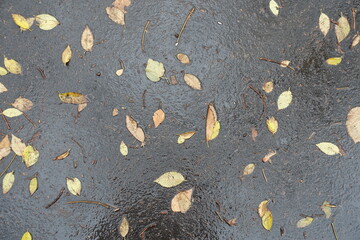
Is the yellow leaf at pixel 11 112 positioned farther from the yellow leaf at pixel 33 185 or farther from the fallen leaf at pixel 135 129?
the fallen leaf at pixel 135 129

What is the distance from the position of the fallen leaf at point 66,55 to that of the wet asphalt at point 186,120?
0.04 metres

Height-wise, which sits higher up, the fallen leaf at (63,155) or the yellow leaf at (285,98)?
the yellow leaf at (285,98)

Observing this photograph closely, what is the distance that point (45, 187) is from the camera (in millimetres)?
2318

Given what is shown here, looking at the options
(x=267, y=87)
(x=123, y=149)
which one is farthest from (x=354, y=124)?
(x=123, y=149)

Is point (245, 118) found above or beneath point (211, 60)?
beneath

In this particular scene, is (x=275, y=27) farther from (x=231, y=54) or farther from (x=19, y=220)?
(x=19, y=220)

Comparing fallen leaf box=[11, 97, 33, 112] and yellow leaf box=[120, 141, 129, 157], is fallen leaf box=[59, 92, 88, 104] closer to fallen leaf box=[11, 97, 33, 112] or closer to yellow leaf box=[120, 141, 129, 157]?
fallen leaf box=[11, 97, 33, 112]

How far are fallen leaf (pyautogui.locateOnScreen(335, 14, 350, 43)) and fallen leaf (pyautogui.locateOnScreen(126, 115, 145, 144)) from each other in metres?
1.60

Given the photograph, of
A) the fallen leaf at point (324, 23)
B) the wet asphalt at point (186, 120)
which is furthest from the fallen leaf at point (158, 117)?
the fallen leaf at point (324, 23)

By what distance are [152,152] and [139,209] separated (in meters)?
0.42

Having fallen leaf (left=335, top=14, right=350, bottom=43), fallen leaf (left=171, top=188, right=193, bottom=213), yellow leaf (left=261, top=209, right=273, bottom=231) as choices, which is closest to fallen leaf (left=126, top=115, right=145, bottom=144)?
fallen leaf (left=171, top=188, right=193, bottom=213)

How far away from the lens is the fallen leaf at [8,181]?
91.1 inches

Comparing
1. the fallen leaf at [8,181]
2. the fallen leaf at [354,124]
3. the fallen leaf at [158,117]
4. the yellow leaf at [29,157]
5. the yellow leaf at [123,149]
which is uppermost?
the fallen leaf at [354,124]

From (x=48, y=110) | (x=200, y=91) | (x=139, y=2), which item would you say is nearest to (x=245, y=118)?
(x=200, y=91)
